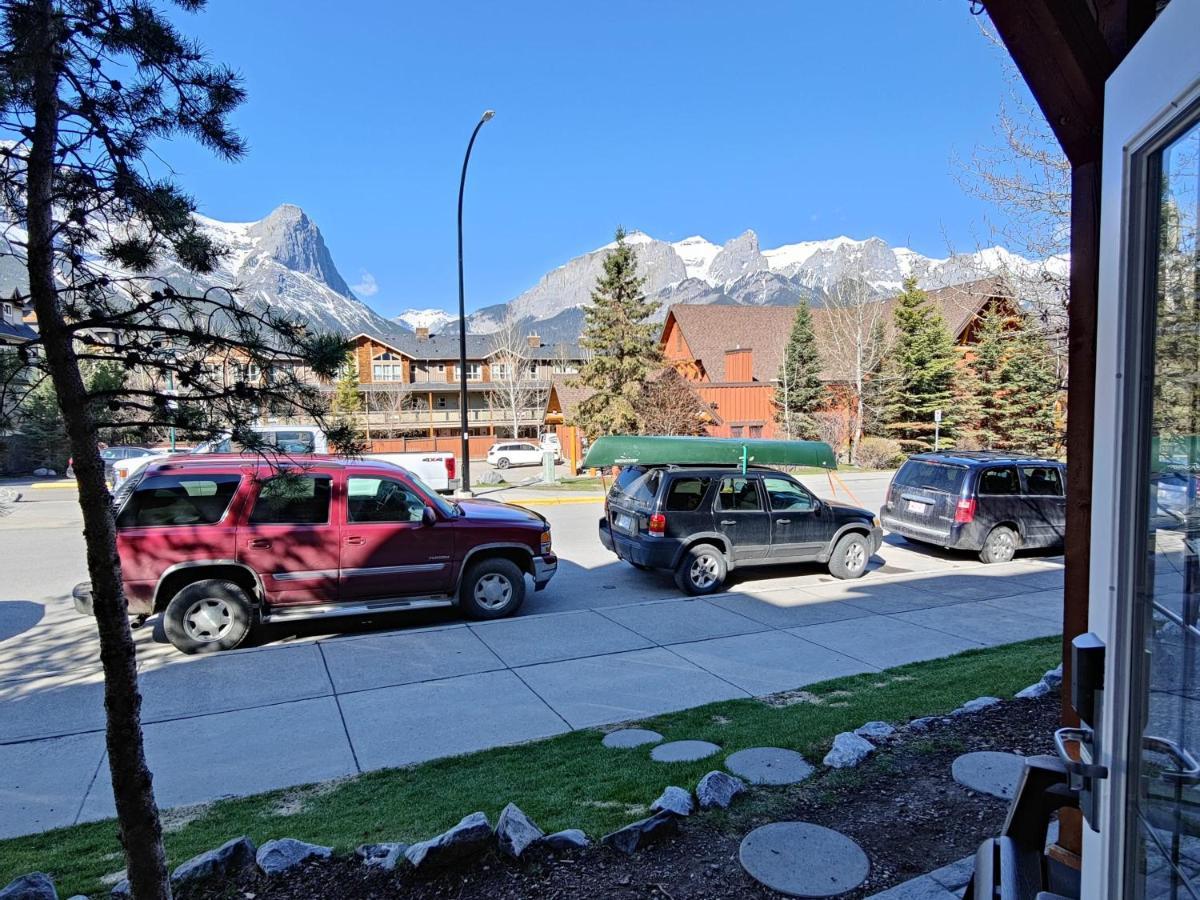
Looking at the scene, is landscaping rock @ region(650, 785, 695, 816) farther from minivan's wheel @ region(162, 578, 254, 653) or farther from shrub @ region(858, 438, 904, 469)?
shrub @ region(858, 438, 904, 469)

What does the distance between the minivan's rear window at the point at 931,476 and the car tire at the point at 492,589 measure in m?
7.74

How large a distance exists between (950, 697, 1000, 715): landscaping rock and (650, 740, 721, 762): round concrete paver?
1804 mm

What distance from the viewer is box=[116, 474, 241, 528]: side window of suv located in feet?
24.3

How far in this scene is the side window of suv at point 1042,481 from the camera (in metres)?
12.6

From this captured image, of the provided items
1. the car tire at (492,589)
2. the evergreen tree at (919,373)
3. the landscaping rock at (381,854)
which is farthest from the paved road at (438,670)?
the evergreen tree at (919,373)

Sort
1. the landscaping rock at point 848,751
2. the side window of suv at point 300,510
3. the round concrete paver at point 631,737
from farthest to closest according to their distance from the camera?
the side window of suv at point 300,510 → the round concrete paver at point 631,737 → the landscaping rock at point 848,751

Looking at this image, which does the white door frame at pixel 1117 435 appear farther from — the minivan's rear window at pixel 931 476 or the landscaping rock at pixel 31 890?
the minivan's rear window at pixel 931 476

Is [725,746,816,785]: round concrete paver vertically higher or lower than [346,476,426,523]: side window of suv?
lower

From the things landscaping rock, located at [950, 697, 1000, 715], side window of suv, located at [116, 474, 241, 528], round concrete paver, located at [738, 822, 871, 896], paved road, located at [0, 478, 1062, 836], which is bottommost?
paved road, located at [0, 478, 1062, 836]

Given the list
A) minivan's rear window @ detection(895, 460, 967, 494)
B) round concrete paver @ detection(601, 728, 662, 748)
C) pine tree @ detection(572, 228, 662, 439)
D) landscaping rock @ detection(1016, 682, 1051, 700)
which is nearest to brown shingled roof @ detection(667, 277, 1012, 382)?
pine tree @ detection(572, 228, 662, 439)

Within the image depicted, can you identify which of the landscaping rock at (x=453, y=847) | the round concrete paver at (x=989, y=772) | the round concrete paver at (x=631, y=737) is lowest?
the round concrete paver at (x=631, y=737)

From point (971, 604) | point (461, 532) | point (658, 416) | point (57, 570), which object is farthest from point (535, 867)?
point (658, 416)

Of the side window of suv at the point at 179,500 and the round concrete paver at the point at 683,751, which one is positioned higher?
the side window of suv at the point at 179,500

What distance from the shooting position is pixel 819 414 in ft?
135
